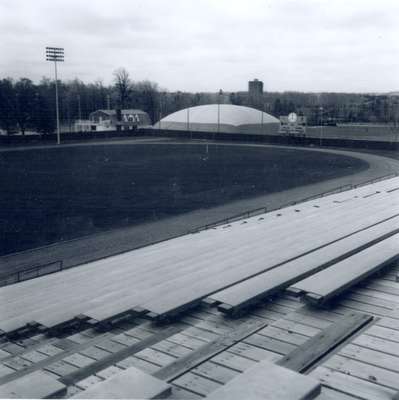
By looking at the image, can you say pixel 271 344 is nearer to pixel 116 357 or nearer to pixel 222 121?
pixel 116 357

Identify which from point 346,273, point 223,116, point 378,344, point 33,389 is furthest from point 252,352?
point 223,116

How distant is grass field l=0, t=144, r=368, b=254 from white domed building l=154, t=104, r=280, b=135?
29746 millimetres

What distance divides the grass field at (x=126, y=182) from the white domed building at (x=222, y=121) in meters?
29.7

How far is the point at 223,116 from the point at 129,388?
98.1 metres

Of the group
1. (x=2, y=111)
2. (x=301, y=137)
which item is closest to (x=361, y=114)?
(x=301, y=137)

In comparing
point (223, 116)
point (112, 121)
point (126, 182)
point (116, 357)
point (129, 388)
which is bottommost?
point (126, 182)

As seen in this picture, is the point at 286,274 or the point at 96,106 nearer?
the point at 286,274

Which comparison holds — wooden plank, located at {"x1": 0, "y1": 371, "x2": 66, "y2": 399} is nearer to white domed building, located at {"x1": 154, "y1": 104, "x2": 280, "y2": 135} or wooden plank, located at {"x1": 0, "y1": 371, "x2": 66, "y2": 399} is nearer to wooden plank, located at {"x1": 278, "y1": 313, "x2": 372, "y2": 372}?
wooden plank, located at {"x1": 278, "y1": 313, "x2": 372, "y2": 372}

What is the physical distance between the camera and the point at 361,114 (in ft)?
457

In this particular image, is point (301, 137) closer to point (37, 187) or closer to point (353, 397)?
point (37, 187)

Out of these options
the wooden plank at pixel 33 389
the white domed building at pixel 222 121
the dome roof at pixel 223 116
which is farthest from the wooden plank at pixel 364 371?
the dome roof at pixel 223 116

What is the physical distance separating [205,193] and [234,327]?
27680 mm

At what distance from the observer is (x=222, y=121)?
327 ft

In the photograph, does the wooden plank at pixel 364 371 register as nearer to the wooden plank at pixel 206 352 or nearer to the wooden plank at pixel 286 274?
the wooden plank at pixel 206 352
